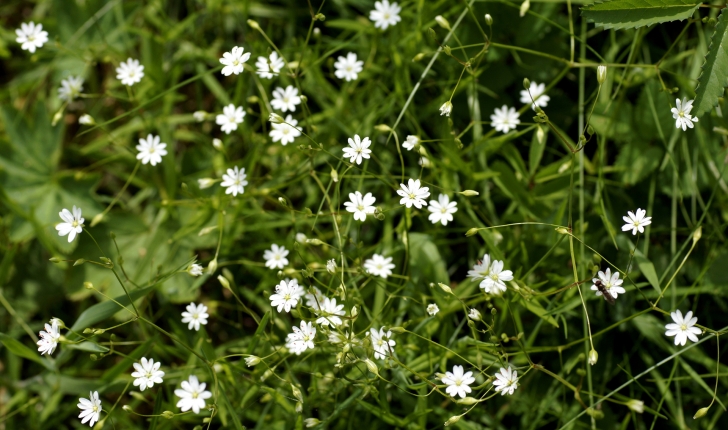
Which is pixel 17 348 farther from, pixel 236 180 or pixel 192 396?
pixel 236 180

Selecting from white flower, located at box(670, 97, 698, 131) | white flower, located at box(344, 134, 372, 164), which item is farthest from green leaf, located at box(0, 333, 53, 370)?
white flower, located at box(670, 97, 698, 131)

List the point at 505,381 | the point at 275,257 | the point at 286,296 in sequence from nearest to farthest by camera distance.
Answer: the point at 505,381
the point at 286,296
the point at 275,257

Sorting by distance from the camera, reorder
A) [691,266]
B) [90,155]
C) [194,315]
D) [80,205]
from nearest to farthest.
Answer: [194,315] < [691,266] < [80,205] < [90,155]

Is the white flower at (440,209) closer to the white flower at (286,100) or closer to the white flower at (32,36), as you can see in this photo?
the white flower at (286,100)

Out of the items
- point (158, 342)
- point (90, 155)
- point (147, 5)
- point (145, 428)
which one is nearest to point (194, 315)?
point (158, 342)

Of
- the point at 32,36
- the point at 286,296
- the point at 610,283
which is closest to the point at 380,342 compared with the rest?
the point at 286,296

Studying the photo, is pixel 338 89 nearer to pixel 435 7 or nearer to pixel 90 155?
pixel 435 7

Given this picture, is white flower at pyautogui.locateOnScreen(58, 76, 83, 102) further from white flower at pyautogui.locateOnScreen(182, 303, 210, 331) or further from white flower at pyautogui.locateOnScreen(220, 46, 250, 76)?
white flower at pyautogui.locateOnScreen(182, 303, 210, 331)
